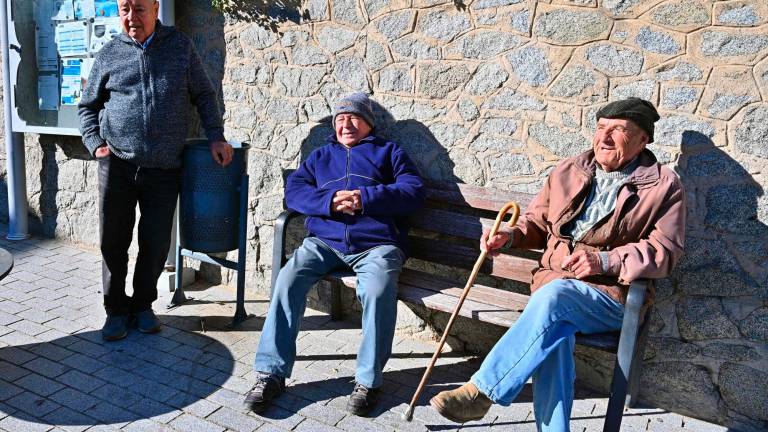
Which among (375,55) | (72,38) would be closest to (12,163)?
(72,38)

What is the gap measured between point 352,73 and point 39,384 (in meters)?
2.46

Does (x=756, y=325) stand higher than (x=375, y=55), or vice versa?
(x=375, y=55)

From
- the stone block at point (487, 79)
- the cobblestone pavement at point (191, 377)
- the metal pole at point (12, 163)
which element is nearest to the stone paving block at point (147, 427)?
the cobblestone pavement at point (191, 377)

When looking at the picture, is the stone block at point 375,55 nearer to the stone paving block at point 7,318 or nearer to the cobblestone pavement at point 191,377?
the cobblestone pavement at point 191,377

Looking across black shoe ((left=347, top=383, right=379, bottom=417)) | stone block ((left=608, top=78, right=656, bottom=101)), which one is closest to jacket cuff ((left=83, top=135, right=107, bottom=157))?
black shoe ((left=347, top=383, right=379, bottom=417))

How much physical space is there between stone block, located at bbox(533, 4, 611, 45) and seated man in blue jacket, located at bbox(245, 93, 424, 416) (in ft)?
3.32

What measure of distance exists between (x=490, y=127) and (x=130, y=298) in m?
2.40

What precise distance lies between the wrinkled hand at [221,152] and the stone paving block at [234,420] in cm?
150

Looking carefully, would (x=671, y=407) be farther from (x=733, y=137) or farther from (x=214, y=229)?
(x=214, y=229)

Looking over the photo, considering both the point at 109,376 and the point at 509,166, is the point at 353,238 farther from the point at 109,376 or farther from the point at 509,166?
the point at 109,376

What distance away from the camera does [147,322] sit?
4.21m

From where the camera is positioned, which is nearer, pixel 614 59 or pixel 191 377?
pixel 614 59

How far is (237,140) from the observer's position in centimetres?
483

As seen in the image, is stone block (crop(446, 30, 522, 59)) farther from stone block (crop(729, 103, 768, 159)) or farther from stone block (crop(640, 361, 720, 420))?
stone block (crop(640, 361, 720, 420))
